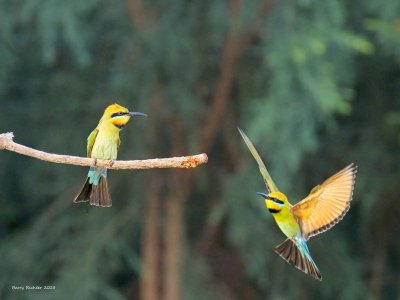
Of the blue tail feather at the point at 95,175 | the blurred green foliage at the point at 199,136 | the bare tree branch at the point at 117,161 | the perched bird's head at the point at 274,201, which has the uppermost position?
the blurred green foliage at the point at 199,136

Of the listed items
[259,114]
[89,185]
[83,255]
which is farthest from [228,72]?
A: [89,185]

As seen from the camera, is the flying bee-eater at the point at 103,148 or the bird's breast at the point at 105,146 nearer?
the flying bee-eater at the point at 103,148

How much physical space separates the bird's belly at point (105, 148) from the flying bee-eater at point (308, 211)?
0.95 feet

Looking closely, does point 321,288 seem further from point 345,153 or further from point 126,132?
point 126,132

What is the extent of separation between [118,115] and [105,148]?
0.10m

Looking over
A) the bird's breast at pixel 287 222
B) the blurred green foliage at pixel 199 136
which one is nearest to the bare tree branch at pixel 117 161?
the bird's breast at pixel 287 222

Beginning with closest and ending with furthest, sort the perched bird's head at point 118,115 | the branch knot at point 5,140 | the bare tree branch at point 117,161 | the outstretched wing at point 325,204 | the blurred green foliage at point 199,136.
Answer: the bare tree branch at point 117,161 → the branch knot at point 5,140 → the perched bird's head at point 118,115 → the outstretched wing at point 325,204 → the blurred green foliage at point 199,136

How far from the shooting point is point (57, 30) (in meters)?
6.34

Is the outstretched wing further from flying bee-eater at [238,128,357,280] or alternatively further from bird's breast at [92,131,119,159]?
bird's breast at [92,131,119,159]

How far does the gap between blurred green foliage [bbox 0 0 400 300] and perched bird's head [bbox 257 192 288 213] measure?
379 centimetres

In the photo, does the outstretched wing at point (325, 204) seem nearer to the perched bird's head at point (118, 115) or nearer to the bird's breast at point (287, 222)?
the bird's breast at point (287, 222)

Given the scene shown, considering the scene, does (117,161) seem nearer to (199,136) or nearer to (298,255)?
(298,255)

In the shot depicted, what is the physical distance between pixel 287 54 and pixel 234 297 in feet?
7.48

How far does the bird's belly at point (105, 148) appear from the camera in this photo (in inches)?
73.0
